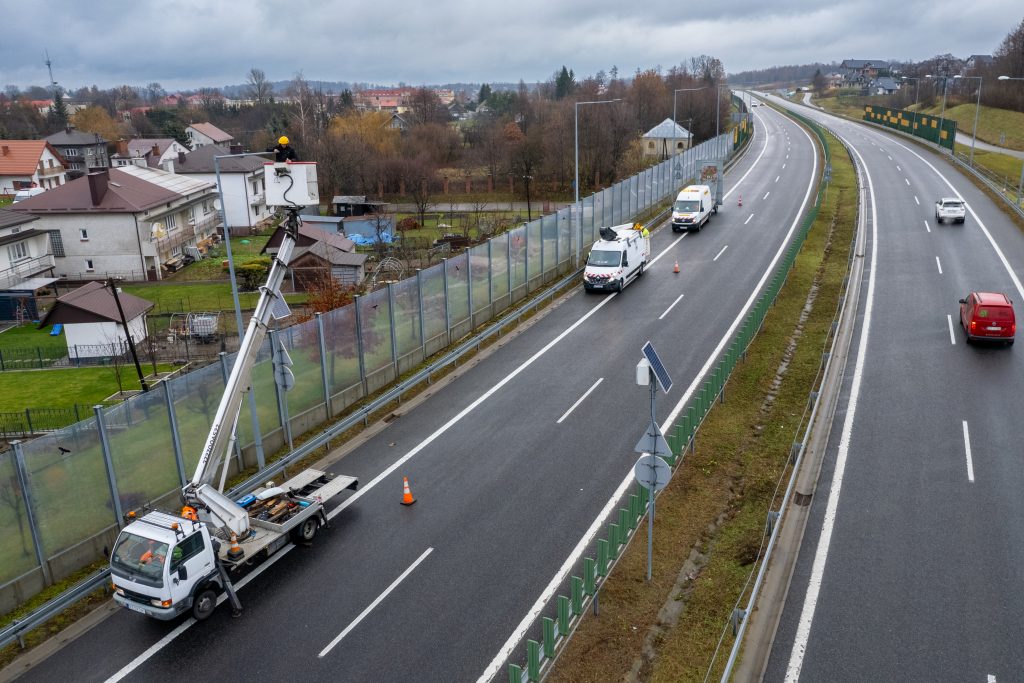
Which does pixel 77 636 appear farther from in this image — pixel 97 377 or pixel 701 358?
pixel 97 377

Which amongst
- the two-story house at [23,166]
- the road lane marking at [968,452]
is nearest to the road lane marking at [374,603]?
the road lane marking at [968,452]

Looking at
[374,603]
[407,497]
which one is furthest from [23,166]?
[374,603]

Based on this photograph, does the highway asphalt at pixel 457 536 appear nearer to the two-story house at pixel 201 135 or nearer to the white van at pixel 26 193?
the white van at pixel 26 193

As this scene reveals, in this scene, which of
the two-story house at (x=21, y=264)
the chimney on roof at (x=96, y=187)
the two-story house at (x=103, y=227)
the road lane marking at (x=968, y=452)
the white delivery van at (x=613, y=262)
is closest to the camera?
the road lane marking at (x=968, y=452)

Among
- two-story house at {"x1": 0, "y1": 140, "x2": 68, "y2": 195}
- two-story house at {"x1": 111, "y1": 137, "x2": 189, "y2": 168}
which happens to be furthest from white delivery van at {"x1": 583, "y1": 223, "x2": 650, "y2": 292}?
two-story house at {"x1": 111, "y1": 137, "x2": 189, "y2": 168}

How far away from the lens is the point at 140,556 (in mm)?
13344

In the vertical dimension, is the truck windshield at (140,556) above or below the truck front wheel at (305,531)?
above

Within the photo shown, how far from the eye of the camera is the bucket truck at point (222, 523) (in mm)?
13164

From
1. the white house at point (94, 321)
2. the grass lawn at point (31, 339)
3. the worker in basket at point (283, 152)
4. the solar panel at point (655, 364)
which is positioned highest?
the worker in basket at point (283, 152)

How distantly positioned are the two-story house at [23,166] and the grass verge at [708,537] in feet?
288

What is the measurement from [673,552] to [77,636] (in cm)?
1114

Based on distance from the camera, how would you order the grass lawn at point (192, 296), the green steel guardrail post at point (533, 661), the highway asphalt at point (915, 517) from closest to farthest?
the green steel guardrail post at point (533, 661) → the highway asphalt at point (915, 517) → the grass lawn at point (192, 296)

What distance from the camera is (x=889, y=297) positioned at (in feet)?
105

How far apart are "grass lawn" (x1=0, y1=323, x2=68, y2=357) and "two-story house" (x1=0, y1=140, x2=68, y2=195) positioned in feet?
167
